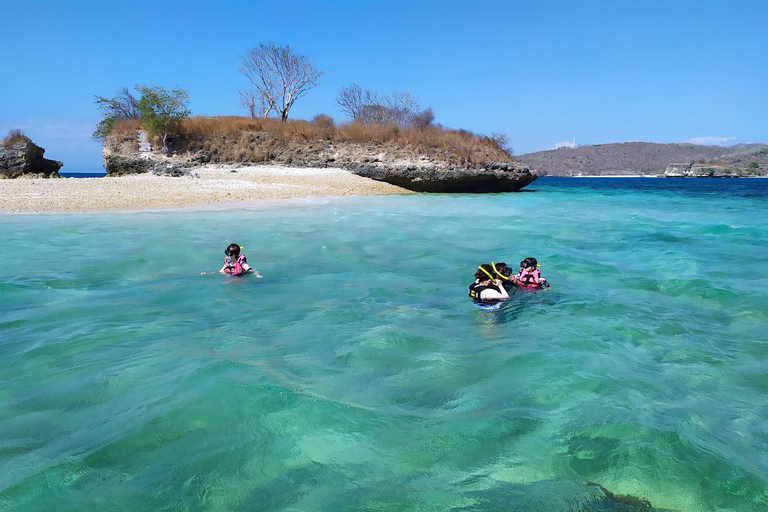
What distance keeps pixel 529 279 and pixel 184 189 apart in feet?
51.7

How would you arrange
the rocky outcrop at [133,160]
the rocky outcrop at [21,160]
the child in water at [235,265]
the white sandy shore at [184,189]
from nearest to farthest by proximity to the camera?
the child in water at [235,265]
the white sandy shore at [184,189]
the rocky outcrop at [133,160]
the rocky outcrop at [21,160]

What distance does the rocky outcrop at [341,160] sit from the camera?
25.2 metres

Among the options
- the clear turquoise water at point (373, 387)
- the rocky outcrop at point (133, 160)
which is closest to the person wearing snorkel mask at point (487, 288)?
the clear turquoise water at point (373, 387)

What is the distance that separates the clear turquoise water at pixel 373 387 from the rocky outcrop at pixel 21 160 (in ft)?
67.1

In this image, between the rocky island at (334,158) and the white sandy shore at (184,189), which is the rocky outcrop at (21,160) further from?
the white sandy shore at (184,189)

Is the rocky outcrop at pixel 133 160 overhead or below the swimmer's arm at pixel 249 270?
overhead

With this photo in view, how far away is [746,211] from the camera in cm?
2052

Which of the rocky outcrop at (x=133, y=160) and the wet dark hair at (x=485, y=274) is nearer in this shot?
the wet dark hair at (x=485, y=274)

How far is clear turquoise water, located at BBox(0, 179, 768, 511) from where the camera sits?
291 centimetres

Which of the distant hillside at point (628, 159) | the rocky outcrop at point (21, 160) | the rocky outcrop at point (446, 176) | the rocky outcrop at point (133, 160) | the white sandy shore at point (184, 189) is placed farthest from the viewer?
the distant hillside at point (628, 159)

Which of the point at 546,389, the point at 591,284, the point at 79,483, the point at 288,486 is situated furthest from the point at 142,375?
the point at 591,284

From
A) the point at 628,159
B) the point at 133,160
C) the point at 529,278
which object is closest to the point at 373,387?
the point at 529,278

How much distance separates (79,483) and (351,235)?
9408 mm

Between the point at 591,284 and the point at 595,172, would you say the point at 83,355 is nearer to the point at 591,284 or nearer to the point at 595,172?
the point at 591,284
